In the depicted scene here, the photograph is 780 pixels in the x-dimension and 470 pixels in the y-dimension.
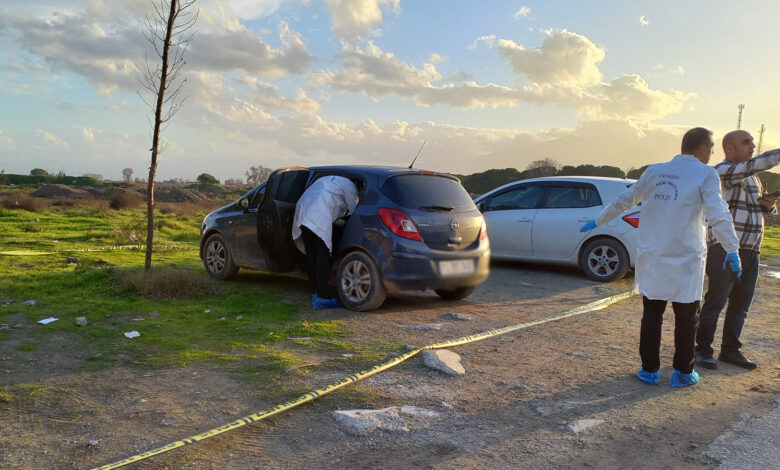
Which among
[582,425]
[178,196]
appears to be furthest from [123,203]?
[582,425]

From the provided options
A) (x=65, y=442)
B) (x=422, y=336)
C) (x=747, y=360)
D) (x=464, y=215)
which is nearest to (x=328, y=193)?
(x=464, y=215)

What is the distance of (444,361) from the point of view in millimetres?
4785

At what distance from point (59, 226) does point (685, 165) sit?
58.2ft

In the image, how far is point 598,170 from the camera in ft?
100

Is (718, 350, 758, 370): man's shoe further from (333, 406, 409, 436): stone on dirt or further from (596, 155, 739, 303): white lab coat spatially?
(333, 406, 409, 436): stone on dirt

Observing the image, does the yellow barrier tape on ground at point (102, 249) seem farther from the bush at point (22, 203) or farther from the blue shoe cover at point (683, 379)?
the bush at point (22, 203)

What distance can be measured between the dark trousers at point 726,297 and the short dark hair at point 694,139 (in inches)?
41.7

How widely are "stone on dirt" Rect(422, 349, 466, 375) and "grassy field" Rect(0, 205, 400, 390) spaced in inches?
15.0

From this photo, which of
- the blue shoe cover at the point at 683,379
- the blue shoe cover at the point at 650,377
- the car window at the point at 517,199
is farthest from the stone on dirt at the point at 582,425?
the car window at the point at 517,199

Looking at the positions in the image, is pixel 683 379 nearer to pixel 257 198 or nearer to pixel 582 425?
pixel 582 425

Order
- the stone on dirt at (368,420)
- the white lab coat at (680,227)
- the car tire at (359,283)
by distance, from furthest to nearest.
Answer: the car tire at (359,283), the white lab coat at (680,227), the stone on dirt at (368,420)

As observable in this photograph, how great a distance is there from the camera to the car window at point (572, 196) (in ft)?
31.5

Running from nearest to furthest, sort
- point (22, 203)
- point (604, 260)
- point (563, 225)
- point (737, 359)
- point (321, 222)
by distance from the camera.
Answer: point (737, 359) < point (321, 222) < point (604, 260) < point (563, 225) < point (22, 203)

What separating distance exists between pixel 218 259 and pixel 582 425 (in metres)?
6.10
